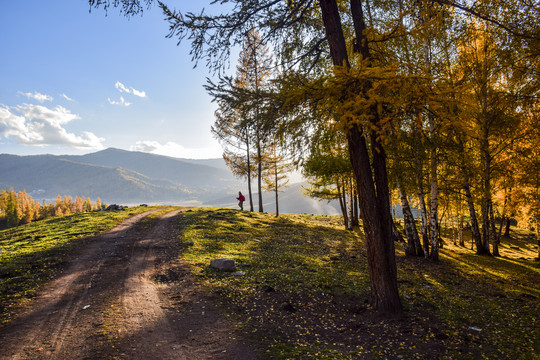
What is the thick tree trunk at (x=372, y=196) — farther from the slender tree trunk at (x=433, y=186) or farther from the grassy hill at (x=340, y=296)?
the slender tree trunk at (x=433, y=186)

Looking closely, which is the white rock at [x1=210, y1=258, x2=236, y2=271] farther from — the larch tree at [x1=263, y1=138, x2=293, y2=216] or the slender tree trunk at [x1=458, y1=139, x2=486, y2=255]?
the larch tree at [x1=263, y1=138, x2=293, y2=216]

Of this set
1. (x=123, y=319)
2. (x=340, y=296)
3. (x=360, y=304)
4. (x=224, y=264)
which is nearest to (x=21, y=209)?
(x=224, y=264)

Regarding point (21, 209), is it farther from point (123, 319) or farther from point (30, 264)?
point (123, 319)

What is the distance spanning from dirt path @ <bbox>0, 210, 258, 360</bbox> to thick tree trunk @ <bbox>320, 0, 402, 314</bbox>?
4.33m

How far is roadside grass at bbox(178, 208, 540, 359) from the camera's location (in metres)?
6.24

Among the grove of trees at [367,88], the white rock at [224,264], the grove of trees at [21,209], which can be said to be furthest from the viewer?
the grove of trees at [21,209]

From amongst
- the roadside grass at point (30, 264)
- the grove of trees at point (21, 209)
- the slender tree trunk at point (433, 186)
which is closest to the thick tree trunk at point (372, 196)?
the slender tree trunk at point (433, 186)

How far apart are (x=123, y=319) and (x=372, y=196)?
7.79 metres

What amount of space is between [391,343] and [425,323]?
1.80m

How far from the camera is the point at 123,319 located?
7.10m

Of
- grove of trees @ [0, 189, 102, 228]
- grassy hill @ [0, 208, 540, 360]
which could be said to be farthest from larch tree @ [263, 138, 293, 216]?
grove of trees @ [0, 189, 102, 228]

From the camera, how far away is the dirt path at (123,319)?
5.82 metres

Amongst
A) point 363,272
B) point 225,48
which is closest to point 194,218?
point 363,272

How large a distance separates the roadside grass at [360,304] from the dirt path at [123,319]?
0.89 metres
